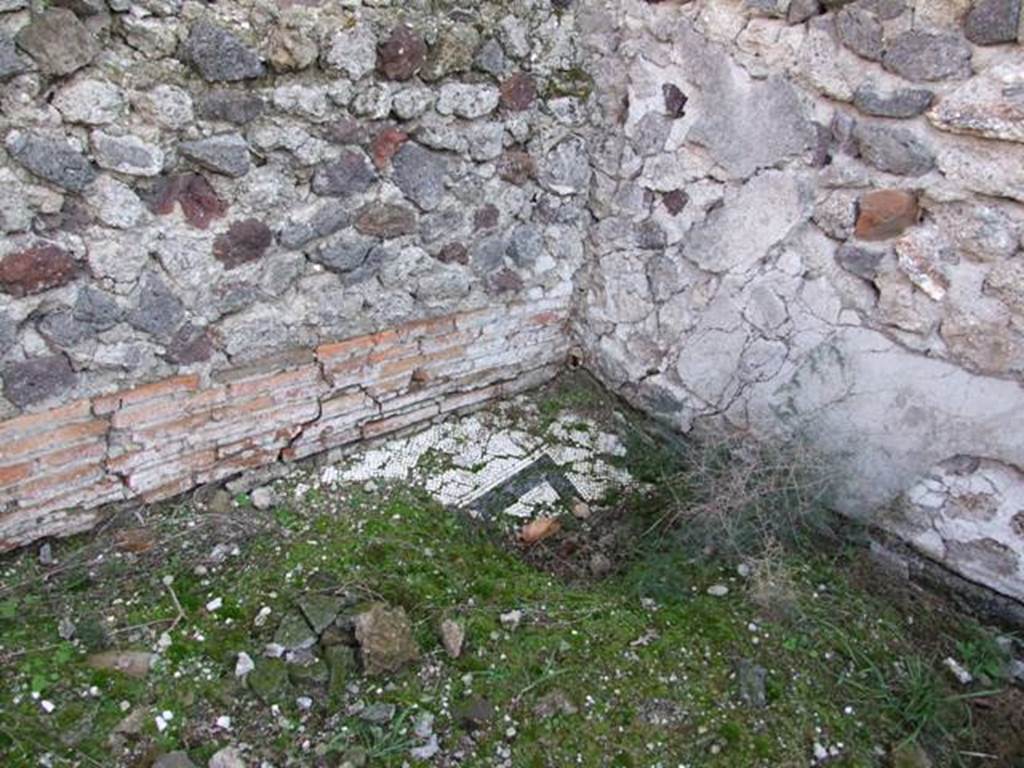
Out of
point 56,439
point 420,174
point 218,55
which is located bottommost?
point 56,439

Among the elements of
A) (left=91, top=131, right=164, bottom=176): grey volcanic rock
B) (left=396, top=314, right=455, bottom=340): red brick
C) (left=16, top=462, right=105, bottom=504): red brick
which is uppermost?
(left=91, top=131, right=164, bottom=176): grey volcanic rock

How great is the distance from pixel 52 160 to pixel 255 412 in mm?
826

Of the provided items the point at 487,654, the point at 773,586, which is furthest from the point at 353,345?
the point at 773,586

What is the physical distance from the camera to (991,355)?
214 cm

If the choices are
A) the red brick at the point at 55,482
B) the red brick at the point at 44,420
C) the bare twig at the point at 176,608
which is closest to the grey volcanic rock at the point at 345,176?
the red brick at the point at 44,420

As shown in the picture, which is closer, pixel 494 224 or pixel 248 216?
pixel 248 216

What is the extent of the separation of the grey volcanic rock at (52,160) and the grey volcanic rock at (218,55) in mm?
326

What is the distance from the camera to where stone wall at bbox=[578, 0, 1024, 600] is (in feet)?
6.76

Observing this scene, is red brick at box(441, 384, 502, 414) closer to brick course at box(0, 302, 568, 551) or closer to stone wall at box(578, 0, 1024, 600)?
brick course at box(0, 302, 568, 551)

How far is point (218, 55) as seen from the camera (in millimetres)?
2012

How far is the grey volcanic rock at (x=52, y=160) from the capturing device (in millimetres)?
1872

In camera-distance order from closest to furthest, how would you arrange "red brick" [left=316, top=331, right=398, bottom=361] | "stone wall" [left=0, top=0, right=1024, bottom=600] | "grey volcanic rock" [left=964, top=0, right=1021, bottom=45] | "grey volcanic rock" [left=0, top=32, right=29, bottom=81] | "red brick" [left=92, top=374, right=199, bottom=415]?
"grey volcanic rock" [left=0, top=32, right=29, bottom=81]
"grey volcanic rock" [left=964, top=0, right=1021, bottom=45]
"stone wall" [left=0, top=0, right=1024, bottom=600]
"red brick" [left=92, top=374, right=199, bottom=415]
"red brick" [left=316, top=331, right=398, bottom=361]

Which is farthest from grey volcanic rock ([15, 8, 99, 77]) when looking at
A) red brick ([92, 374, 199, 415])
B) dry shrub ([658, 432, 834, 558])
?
dry shrub ([658, 432, 834, 558])

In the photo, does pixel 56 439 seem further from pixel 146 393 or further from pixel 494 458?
pixel 494 458
